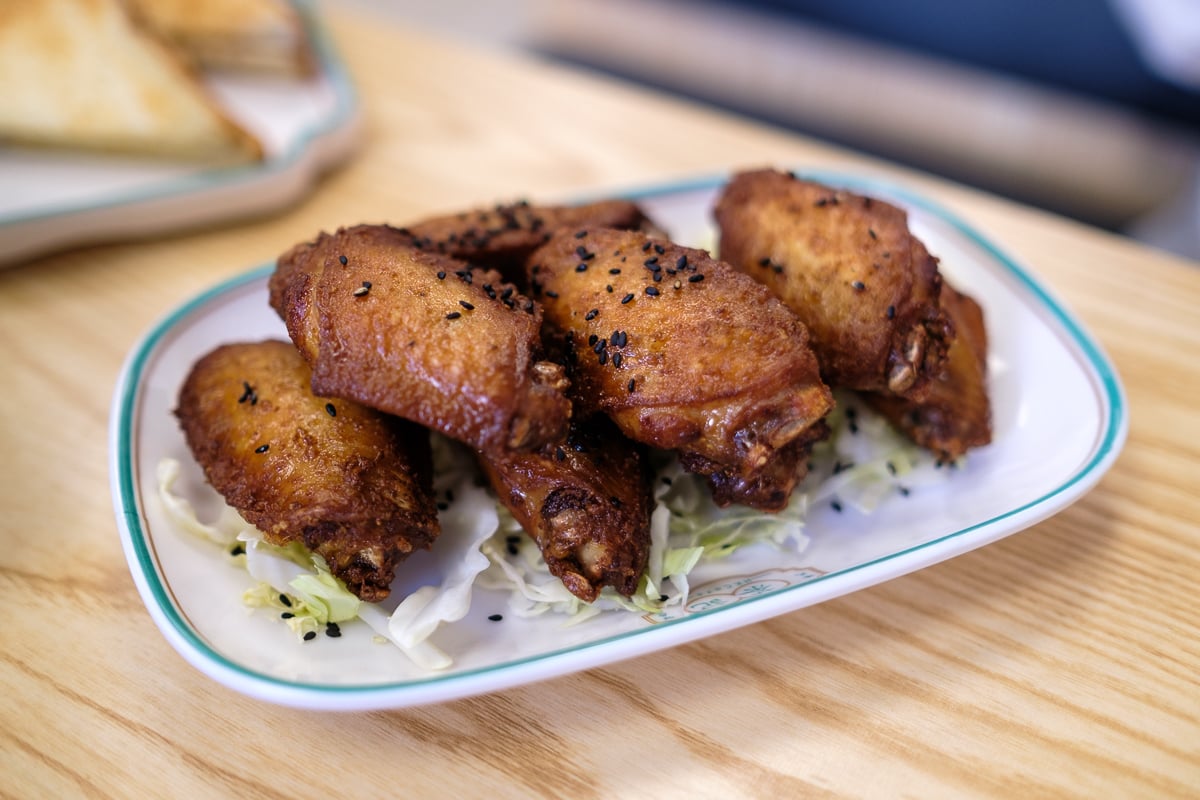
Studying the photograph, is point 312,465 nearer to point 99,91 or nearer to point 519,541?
point 519,541

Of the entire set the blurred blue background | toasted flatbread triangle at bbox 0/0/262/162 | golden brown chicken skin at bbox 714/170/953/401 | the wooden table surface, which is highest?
the blurred blue background

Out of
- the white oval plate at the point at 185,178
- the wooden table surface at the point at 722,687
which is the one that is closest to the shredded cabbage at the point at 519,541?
the wooden table surface at the point at 722,687

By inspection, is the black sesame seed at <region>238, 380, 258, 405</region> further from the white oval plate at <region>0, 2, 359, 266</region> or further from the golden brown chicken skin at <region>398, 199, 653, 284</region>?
the white oval plate at <region>0, 2, 359, 266</region>

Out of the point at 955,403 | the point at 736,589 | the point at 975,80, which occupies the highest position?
the point at 975,80

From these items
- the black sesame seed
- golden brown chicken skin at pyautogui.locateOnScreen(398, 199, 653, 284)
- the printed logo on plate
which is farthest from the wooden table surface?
golden brown chicken skin at pyautogui.locateOnScreen(398, 199, 653, 284)

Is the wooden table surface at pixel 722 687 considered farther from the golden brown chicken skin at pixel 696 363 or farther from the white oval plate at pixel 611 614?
the golden brown chicken skin at pixel 696 363

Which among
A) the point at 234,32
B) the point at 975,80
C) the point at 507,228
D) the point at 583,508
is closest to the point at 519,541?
the point at 583,508
